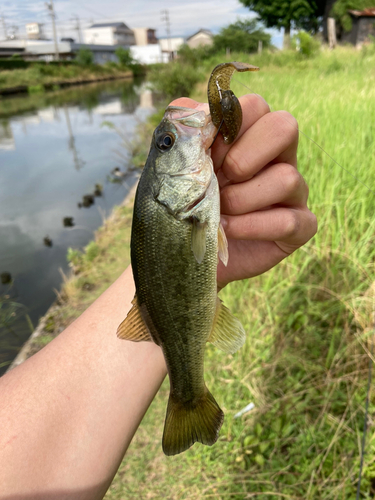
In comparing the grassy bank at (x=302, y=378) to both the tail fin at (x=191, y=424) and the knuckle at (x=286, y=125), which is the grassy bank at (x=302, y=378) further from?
the tail fin at (x=191, y=424)

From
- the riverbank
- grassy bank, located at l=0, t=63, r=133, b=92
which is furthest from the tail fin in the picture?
grassy bank, located at l=0, t=63, r=133, b=92

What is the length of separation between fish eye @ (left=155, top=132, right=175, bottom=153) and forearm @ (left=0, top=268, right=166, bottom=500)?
85 cm

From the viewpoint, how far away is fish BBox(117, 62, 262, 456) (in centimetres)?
128

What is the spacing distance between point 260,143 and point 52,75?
5218cm

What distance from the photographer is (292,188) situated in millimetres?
1395

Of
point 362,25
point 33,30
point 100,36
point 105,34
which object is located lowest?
point 362,25

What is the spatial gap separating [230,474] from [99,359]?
1.65m

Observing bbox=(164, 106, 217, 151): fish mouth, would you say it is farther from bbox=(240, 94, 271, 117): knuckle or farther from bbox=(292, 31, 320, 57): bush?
bbox=(292, 31, 320, 57): bush

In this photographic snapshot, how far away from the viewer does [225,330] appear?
146 cm

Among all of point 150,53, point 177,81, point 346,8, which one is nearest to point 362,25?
point 346,8

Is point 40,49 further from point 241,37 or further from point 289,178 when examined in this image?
point 289,178

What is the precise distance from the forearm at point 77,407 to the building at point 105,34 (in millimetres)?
107774

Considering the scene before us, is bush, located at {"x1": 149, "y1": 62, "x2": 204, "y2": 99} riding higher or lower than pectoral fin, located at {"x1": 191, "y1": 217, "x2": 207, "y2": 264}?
higher

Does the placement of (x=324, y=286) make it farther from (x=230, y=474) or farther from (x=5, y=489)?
(x=5, y=489)
